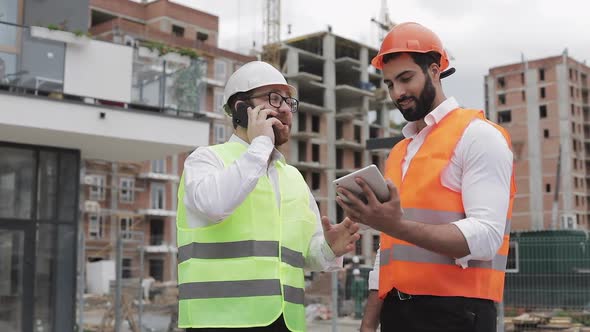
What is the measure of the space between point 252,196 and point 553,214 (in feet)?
283

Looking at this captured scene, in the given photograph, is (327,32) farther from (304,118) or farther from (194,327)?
(194,327)

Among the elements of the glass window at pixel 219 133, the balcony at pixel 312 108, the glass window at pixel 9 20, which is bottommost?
the glass window at pixel 9 20

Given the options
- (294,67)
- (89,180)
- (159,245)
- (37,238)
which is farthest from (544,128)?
(37,238)

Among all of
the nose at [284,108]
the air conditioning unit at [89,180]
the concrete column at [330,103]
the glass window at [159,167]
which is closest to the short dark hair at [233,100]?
the nose at [284,108]

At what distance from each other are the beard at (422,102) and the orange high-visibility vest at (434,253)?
0.29 ft

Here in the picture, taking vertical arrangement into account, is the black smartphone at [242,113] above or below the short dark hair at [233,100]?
below

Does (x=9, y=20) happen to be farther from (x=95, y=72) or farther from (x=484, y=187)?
(x=484, y=187)

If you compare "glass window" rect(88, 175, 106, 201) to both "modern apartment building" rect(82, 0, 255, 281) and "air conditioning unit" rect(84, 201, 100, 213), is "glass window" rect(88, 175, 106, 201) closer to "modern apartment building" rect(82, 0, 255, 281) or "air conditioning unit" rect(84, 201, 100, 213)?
"modern apartment building" rect(82, 0, 255, 281)

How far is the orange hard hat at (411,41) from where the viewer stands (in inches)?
117

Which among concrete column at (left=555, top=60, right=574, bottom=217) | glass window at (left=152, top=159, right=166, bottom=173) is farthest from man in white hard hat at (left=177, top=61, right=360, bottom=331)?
concrete column at (left=555, top=60, right=574, bottom=217)

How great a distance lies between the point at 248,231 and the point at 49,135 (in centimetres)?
919

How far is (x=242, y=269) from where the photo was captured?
3.46 metres

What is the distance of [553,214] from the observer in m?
84.4

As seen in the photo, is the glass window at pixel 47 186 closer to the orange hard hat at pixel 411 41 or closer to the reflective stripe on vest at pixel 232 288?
the reflective stripe on vest at pixel 232 288
